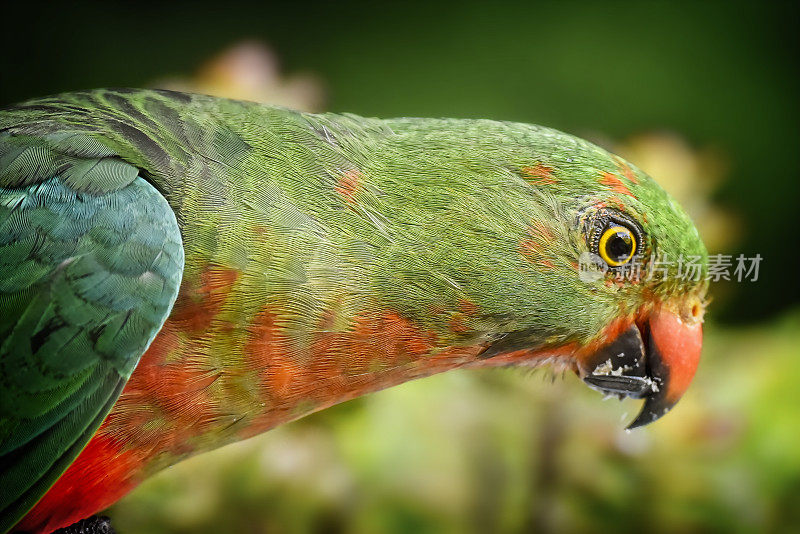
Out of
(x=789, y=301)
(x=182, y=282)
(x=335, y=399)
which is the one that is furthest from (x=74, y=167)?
(x=789, y=301)

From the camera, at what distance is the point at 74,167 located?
123cm

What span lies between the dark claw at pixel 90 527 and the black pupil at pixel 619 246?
122cm

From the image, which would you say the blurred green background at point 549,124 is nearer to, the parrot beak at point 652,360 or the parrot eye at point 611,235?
the parrot beak at point 652,360

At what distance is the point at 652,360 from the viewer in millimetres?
1517

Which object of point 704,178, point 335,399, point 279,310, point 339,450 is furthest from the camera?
point 704,178

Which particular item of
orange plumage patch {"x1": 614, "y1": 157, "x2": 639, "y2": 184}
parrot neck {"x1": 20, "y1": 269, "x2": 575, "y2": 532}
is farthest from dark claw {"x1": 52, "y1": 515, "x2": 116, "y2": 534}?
orange plumage patch {"x1": 614, "y1": 157, "x2": 639, "y2": 184}

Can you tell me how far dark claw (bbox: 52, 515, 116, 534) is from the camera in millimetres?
1595

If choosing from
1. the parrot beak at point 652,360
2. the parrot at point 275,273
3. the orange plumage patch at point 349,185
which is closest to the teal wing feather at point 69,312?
the parrot at point 275,273

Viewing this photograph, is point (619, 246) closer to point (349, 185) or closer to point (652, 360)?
point (652, 360)

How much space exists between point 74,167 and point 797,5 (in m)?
3.00

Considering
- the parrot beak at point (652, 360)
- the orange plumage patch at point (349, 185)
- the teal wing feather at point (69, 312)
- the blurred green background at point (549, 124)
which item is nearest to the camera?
the teal wing feather at point (69, 312)

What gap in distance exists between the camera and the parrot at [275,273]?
115cm

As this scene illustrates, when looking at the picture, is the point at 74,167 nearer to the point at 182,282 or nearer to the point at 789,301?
the point at 182,282

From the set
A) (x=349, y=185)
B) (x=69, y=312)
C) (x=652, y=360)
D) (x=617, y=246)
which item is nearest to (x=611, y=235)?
(x=617, y=246)
